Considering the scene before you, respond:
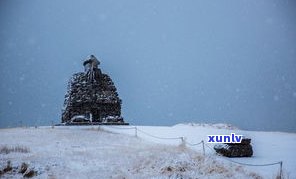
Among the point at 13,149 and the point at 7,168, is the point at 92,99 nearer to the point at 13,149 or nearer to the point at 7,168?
the point at 13,149

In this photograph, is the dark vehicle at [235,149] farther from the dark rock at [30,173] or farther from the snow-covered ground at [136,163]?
the dark rock at [30,173]

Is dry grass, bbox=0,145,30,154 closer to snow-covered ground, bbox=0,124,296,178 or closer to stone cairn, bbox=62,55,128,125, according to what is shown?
snow-covered ground, bbox=0,124,296,178

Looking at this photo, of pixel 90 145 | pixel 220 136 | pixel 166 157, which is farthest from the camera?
pixel 220 136

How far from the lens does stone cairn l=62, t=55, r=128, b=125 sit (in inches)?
1265

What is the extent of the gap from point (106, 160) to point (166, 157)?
238 centimetres

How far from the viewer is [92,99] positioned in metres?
32.5

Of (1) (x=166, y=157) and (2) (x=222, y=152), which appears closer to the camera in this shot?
(1) (x=166, y=157)

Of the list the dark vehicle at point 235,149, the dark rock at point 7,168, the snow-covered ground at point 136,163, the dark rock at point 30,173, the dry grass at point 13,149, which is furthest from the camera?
the dark vehicle at point 235,149

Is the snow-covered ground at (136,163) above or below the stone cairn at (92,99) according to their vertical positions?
below

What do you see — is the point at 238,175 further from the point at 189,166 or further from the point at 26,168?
the point at 26,168

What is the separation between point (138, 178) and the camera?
10906mm

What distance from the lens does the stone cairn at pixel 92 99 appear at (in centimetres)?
3214

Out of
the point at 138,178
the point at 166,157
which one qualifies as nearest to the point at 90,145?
the point at 166,157

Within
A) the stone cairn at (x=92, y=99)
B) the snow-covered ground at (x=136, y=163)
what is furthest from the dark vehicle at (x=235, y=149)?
the stone cairn at (x=92, y=99)
